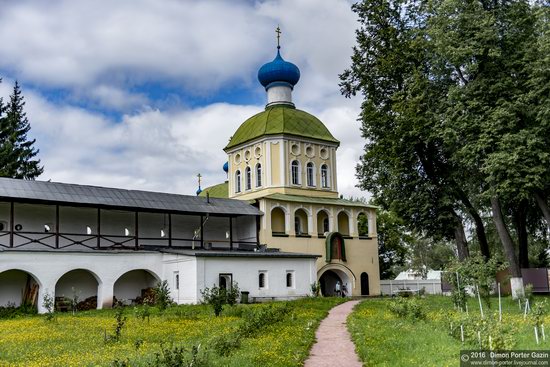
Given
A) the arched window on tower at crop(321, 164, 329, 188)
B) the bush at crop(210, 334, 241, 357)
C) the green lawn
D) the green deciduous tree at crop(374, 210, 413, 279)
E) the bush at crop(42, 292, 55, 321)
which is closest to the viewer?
the green lawn

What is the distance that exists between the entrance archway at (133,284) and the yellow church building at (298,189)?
6.45 m

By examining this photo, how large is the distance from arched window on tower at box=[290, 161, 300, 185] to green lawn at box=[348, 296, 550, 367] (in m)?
17.2

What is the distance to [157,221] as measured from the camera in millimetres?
30891

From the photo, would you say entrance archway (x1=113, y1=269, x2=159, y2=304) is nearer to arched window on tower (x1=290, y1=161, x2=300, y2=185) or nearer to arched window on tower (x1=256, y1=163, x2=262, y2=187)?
arched window on tower (x1=256, y1=163, x2=262, y2=187)

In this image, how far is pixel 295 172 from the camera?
118 feet

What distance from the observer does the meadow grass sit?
36.2 feet

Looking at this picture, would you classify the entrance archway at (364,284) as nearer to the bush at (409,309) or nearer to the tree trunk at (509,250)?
the tree trunk at (509,250)

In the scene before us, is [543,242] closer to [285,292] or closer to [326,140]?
[326,140]

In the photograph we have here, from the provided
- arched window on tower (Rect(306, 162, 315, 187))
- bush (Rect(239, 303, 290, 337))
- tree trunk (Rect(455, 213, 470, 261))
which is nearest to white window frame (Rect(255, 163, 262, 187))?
arched window on tower (Rect(306, 162, 315, 187))

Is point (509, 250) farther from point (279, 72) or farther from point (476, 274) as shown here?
point (279, 72)

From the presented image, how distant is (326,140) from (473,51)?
16.6 m

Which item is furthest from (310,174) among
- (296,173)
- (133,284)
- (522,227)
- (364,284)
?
(133,284)

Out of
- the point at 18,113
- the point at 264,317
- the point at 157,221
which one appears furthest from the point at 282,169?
the point at 18,113

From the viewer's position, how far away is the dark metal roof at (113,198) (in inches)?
1000
